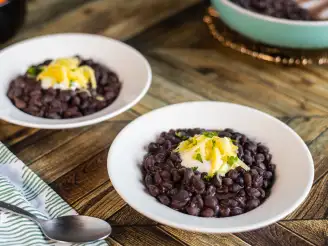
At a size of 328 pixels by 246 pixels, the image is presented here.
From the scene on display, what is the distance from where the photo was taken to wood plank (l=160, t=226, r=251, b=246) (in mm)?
1041

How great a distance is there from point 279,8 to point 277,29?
0.53ft

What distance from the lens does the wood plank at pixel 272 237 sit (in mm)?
1043

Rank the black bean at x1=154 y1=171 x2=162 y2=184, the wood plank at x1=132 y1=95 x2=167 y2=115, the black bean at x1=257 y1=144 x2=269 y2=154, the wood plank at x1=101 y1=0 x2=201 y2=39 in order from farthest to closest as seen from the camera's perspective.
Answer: the wood plank at x1=101 y1=0 x2=201 y2=39 < the wood plank at x1=132 y1=95 x2=167 y2=115 < the black bean at x1=257 y1=144 x2=269 y2=154 < the black bean at x1=154 y1=171 x2=162 y2=184

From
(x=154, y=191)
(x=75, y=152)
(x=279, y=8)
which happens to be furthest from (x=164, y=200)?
(x=279, y=8)

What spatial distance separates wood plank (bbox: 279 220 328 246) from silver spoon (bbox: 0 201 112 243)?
0.37 m

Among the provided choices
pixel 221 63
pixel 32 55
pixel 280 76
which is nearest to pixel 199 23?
pixel 221 63

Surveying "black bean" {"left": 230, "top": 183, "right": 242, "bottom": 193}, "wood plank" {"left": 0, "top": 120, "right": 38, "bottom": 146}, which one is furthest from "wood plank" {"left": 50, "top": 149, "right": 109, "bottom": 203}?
"black bean" {"left": 230, "top": 183, "right": 242, "bottom": 193}

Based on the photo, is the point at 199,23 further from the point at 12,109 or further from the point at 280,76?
the point at 12,109

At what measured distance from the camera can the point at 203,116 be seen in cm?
128

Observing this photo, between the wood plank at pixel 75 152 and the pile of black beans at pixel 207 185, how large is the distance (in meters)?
0.20

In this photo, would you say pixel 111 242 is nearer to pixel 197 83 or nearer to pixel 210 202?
pixel 210 202

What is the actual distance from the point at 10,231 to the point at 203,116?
0.51 meters

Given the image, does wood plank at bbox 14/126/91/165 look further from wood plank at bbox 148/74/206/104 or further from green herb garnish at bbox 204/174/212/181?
green herb garnish at bbox 204/174/212/181

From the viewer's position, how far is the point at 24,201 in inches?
42.9
